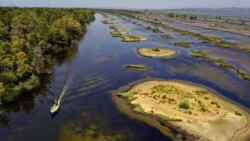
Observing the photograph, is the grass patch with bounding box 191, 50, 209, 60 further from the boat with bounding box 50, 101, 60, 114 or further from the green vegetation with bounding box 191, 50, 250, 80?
the boat with bounding box 50, 101, 60, 114

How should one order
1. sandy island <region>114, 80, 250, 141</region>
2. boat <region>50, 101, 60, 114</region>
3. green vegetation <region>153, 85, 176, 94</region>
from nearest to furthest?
sandy island <region>114, 80, 250, 141</region>, boat <region>50, 101, 60, 114</region>, green vegetation <region>153, 85, 176, 94</region>

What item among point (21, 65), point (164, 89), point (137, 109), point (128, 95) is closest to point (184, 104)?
point (137, 109)

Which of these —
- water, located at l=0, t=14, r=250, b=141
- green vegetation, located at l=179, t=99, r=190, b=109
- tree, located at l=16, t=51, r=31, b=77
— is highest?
tree, located at l=16, t=51, r=31, b=77

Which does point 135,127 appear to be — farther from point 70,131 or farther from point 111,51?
point 111,51

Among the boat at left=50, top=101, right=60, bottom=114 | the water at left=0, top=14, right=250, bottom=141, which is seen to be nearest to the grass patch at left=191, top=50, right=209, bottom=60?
the water at left=0, top=14, right=250, bottom=141

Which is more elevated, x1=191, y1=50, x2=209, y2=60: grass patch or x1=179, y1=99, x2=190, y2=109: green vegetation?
x1=179, y1=99, x2=190, y2=109: green vegetation

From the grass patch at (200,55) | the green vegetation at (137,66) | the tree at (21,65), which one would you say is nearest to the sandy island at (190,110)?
the green vegetation at (137,66)

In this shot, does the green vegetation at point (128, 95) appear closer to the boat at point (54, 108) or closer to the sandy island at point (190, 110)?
the sandy island at point (190, 110)

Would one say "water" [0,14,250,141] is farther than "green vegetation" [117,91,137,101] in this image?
No
